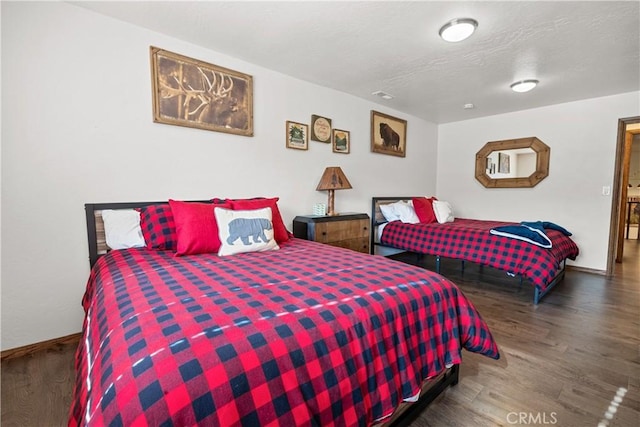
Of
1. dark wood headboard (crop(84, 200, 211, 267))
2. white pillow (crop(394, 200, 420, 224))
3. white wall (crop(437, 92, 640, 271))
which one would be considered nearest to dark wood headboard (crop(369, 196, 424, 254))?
white pillow (crop(394, 200, 420, 224))

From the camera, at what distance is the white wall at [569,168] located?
3705 mm

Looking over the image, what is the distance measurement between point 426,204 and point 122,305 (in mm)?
3860

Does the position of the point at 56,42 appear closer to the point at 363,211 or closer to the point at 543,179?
the point at 363,211

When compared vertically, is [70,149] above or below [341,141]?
below

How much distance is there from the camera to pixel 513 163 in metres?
4.45

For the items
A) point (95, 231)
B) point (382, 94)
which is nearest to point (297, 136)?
point (382, 94)

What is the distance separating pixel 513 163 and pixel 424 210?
1.69 m

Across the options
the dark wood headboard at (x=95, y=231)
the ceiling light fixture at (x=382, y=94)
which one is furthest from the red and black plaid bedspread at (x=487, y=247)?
the dark wood headboard at (x=95, y=231)

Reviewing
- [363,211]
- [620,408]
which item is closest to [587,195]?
[363,211]

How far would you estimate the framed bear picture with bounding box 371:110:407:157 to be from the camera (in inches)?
160

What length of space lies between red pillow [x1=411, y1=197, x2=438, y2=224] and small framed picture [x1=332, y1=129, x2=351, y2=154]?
4.19 ft

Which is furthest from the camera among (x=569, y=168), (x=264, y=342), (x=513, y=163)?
(x=513, y=163)

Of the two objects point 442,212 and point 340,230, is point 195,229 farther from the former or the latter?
point 442,212

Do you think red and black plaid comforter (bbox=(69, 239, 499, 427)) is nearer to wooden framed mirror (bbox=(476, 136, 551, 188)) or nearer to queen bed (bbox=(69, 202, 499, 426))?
queen bed (bbox=(69, 202, 499, 426))
